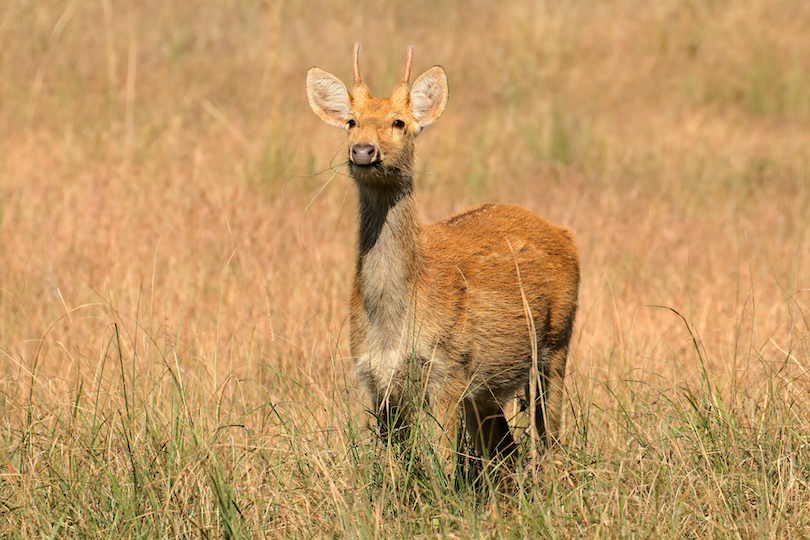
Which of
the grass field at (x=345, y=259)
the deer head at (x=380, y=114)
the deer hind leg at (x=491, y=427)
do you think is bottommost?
the deer hind leg at (x=491, y=427)

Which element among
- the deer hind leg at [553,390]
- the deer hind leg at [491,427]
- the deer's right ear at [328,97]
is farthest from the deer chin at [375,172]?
the deer hind leg at [553,390]

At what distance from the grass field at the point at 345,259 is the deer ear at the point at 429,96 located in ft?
2.55

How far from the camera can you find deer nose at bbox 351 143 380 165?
4.05m

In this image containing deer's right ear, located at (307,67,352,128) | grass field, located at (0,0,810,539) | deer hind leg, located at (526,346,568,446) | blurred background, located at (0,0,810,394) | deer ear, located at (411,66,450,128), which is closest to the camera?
grass field, located at (0,0,810,539)

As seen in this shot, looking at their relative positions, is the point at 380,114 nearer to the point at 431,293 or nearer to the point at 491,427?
the point at 431,293

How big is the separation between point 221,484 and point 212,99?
9663 millimetres

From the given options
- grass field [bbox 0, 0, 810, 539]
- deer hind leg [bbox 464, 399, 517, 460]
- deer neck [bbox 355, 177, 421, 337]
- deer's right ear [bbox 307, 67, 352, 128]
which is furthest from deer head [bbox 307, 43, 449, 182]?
deer hind leg [bbox 464, 399, 517, 460]

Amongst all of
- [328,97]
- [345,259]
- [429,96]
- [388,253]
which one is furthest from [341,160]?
[388,253]

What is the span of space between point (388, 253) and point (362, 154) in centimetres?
55

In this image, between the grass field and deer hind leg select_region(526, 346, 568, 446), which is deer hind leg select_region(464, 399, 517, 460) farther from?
the grass field

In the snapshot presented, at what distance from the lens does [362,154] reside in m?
4.06

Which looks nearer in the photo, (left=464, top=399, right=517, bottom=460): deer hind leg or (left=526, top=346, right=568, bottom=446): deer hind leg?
(left=464, top=399, right=517, bottom=460): deer hind leg

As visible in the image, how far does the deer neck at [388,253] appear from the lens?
429 centimetres

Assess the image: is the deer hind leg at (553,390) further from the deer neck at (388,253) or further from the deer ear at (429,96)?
the deer ear at (429,96)
